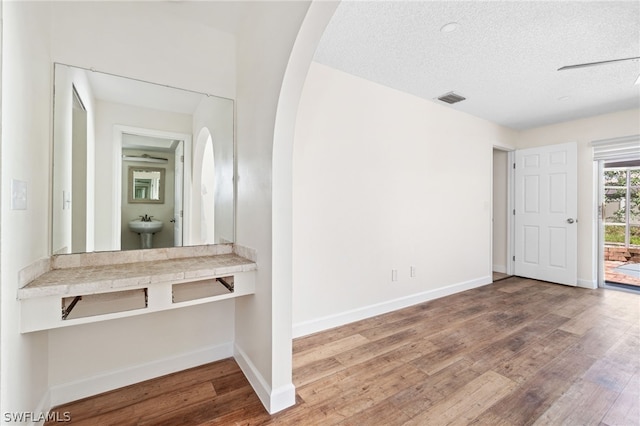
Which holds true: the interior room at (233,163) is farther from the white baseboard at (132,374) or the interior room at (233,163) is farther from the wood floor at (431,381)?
the wood floor at (431,381)

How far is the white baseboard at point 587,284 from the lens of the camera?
12.8 feet

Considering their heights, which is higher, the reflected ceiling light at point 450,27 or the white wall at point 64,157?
the reflected ceiling light at point 450,27

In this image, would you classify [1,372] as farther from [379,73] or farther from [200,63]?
[379,73]

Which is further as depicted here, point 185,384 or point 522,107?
point 522,107

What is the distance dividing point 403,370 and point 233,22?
283 centimetres

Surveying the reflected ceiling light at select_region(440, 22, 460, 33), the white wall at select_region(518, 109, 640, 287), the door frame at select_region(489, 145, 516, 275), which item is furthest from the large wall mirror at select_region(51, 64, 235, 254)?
the white wall at select_region(518, 109, 640, 287)

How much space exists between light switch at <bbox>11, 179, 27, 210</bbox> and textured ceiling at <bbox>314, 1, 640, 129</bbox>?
2.04 meters

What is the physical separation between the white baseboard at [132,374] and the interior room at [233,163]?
0.04 ft

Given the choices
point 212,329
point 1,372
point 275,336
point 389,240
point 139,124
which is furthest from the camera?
point 389,240

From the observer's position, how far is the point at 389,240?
2969 mm

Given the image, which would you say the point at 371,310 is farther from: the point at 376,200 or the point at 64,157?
the point at 64,157

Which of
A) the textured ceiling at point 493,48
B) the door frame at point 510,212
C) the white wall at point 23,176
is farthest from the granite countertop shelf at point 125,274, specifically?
the door frame at point 510,212

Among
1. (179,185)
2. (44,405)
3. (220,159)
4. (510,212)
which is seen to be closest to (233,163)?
(220,159)

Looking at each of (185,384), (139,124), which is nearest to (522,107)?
(139,124)
